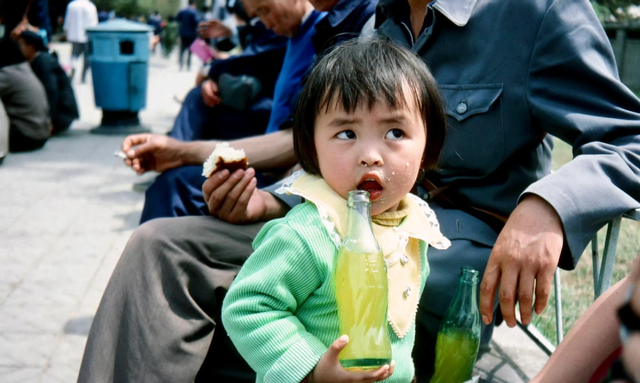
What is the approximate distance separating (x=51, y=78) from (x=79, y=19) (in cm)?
733

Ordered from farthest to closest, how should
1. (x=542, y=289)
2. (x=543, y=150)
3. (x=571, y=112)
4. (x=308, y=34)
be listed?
(x=308, y=34), (x=543, y=150), (x=571, y=112), (x=542, y=289)

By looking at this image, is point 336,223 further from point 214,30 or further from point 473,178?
point 214,30

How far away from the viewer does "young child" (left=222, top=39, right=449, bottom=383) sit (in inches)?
65.9

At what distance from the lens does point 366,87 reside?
1.76 m

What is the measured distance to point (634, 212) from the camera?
201cm

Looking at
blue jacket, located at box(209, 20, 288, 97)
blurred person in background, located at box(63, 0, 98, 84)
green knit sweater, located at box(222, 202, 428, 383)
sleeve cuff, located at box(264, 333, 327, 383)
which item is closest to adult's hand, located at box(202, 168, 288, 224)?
green knit sweater, located at box(222, 202, 428, 383)

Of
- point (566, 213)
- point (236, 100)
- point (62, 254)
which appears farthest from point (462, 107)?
point (62, 254)

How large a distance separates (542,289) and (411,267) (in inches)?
13.0

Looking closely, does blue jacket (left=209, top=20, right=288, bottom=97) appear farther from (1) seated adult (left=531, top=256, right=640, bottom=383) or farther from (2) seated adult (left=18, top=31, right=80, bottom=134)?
(2) seated adult (left=18, top=31, right=80, bottom=134)

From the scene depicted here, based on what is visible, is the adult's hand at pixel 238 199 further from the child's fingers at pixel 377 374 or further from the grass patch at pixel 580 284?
the grass patch at pixel 580 284

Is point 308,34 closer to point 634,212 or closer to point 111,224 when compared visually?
point 634,212

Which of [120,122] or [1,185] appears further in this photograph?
[120,122]

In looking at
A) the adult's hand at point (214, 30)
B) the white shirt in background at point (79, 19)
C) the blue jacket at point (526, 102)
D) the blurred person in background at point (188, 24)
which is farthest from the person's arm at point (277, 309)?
the blurred person in background at point (188, 24)

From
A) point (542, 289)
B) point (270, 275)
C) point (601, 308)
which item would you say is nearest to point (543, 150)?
point (542, 289)
